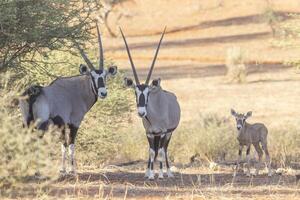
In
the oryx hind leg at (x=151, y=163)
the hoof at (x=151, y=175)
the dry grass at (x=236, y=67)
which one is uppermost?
the dry grass at (x=236, y=67)

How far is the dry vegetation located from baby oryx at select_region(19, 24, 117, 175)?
0.28 meters

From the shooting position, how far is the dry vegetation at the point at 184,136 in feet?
Answer: 35.7

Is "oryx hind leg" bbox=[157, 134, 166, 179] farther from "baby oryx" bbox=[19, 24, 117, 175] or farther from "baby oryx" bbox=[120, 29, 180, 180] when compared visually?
"baby oryx" bbox=[19, 24, 117, 175]

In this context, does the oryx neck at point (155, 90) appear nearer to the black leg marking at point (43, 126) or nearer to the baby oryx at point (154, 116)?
the baby oryx at point (154, 116)

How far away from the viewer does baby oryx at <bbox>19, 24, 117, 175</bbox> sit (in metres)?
13.1

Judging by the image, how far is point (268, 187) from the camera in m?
13.3

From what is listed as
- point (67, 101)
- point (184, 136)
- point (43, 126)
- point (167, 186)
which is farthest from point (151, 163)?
point (184, 136)

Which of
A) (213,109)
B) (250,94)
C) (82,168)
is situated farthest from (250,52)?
(82,168)

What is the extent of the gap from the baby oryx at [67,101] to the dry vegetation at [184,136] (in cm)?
28

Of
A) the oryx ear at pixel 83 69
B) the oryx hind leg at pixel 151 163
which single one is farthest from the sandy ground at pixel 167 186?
the oryx ear at pixel 83 69

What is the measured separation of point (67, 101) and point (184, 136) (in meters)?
6.63

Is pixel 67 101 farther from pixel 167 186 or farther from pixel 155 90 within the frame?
pixel 167 186

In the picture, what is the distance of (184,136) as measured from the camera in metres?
20.3

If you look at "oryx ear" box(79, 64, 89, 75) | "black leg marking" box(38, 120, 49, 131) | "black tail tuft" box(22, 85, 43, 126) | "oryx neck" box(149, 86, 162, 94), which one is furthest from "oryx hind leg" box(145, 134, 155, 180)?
"black tail tuft" box(22, 85, 43, 126)
